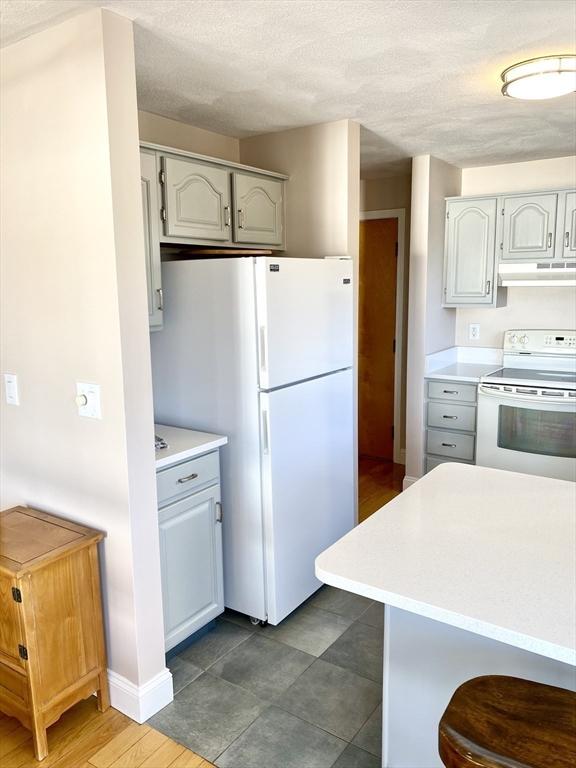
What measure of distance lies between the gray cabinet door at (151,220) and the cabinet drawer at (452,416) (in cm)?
231

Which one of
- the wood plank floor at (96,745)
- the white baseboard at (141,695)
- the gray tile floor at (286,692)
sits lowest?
the gray tile floor at (286,692)

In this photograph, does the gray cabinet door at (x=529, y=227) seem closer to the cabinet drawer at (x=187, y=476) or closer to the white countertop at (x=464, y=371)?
the white countertop at (x=464, y=371)

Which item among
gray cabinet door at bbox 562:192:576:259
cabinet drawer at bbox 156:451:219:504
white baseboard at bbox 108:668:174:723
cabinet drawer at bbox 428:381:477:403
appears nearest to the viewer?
white baseboard at bbox 108:668:174:723

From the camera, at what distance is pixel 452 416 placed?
160 inches

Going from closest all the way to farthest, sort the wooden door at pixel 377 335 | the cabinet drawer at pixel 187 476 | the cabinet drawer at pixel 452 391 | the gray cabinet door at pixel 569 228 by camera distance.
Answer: the cabinet drawer at pixel 187 476
the gray cabinet door at pixel 569 228
the cabinet drawer at pixel 452 391
the wooden door at pixel 377 335

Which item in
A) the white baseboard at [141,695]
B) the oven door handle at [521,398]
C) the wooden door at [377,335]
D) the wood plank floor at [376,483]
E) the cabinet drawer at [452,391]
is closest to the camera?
the white baseboard at [141,695]

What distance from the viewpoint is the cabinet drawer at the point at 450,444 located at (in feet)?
13.1

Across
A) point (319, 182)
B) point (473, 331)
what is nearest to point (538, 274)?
point (473, 331)

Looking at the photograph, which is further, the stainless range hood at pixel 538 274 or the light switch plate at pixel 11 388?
the stainless range hood at pixel 538 274

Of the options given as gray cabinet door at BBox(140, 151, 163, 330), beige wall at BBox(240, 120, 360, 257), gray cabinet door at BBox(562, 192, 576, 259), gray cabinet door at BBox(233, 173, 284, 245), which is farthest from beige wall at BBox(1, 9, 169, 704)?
gray cabinet door at BBox(562, 192, 576, 259)

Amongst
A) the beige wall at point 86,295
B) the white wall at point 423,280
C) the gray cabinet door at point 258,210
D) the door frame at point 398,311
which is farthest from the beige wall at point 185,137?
the door frame at point 398,311

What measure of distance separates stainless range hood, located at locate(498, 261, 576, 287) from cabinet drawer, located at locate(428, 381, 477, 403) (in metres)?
0.75

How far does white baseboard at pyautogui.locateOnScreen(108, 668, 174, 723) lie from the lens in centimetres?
211

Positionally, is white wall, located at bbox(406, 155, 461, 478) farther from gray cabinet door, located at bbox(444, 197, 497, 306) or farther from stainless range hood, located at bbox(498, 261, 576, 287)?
stainless range hood, located at bbox(498, 261, 576, 287)
